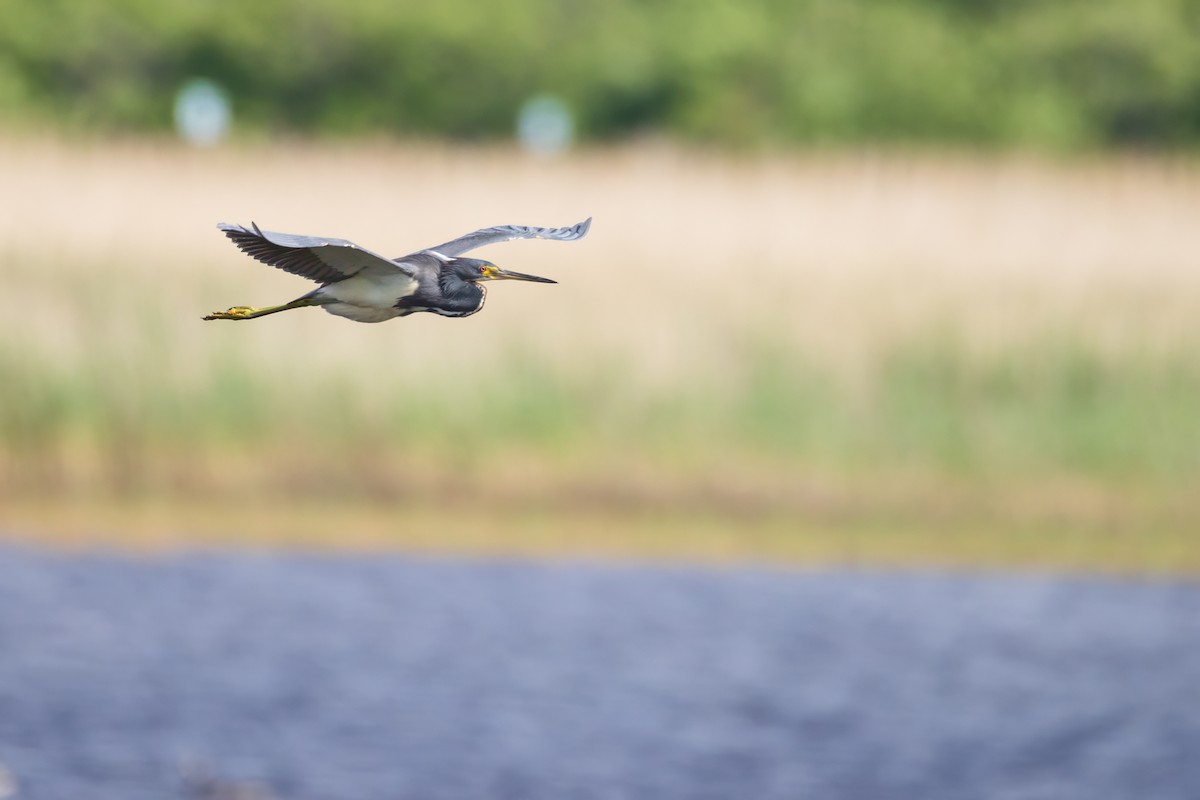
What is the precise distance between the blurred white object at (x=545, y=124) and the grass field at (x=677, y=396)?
18.0 feet

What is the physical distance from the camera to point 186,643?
39.0 feet

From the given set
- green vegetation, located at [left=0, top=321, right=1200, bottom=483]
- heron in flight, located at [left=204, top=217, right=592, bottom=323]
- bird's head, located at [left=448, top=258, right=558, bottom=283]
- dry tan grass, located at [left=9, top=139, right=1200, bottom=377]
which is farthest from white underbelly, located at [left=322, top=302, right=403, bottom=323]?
green vegetation, located at [left=0, top=321, right=1200, bottom=483]

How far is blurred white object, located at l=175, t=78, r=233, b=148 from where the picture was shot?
63.6 ft

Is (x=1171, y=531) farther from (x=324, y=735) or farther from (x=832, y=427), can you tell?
(x=324, y=735)

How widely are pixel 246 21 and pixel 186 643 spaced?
1553cm

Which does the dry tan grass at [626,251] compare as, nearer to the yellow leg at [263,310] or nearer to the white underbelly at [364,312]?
the yellow leg at [263,310]

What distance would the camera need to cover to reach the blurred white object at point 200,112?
63.6 ft

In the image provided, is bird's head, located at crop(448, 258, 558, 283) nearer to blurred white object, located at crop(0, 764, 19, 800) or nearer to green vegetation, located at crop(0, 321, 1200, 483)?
blurred white object, located at crop(0, 764, 19, 800)

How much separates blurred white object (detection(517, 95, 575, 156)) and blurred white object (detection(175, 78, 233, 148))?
117 inches

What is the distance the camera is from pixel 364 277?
2830 mm

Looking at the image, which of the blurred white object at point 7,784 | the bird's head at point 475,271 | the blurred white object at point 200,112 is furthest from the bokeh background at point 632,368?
the bird's head at point 475,271

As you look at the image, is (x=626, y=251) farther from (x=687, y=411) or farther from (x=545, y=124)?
(x=545, y=124)

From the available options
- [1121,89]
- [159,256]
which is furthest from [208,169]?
[1121,89]

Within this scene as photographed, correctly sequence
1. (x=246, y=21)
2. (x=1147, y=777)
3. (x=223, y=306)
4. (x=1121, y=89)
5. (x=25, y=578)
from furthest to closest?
(x=1121, y=89)
(x=246, y=21)
(x=25, y=578)
(x=223, y=306)
(x=1147, y=777)
